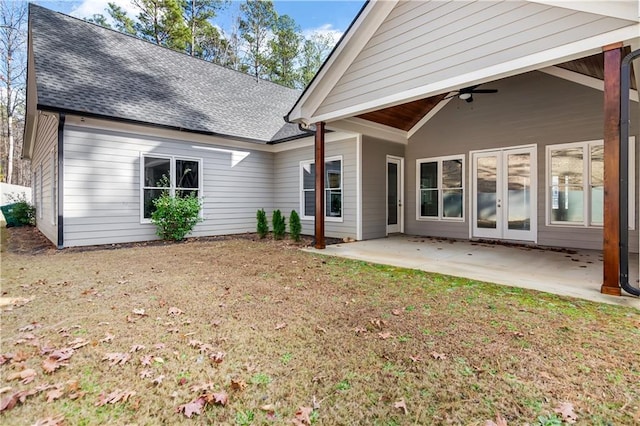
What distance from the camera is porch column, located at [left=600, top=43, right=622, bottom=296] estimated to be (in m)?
3.66

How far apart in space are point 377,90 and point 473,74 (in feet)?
5.92

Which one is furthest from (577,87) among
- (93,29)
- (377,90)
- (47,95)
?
(93,29)

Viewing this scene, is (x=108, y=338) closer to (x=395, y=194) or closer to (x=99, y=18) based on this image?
(x=395, y=194)

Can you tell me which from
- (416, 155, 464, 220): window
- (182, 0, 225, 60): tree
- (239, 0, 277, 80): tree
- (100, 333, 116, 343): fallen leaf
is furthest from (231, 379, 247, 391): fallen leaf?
(239, 0, 277, 80): tree

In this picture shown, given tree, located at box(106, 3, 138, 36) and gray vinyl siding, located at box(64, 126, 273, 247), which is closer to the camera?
gray vinyl siding, located at box(64, 126, 273, 247)

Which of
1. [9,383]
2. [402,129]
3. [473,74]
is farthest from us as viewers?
[402,129]

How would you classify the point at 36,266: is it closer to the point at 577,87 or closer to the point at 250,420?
the point at 250,420

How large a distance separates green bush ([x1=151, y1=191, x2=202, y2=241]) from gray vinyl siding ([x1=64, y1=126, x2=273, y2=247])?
392 millimetres

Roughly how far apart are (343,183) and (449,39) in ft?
15.1

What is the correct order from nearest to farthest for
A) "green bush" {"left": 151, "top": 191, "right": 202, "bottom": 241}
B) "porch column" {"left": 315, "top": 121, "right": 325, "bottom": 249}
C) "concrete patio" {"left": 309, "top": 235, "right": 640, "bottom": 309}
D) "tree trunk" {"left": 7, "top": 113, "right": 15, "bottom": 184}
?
"concrete patio" {"left": 309, "top": 235, "right": 640, "bottom": 309}
"porch column" {"left": 315, "top": 121, "right": 325, "bottom": 249}
"green bush" {"left": 151, "top": 191, "right": 202, "bottom": 241}
"tree trunk" {"left": 7, "top": 113, "right": 15, "bottom": 184}

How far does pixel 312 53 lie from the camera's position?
25.1 m

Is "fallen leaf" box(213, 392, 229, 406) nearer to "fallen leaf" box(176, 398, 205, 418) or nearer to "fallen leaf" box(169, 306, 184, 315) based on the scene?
"fallen leaf" box(176, 398, 205, 418)

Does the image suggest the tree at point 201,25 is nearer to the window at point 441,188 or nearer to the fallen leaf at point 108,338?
the window at point 441,188

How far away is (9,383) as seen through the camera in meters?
2.08
